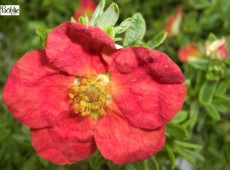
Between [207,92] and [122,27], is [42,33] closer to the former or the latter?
[122,27]

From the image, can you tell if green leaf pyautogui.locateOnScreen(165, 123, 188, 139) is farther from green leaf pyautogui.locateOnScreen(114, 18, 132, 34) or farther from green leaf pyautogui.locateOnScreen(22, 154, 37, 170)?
green leaf pyautogui.locateOnScreen(22, 154, 37, 170)

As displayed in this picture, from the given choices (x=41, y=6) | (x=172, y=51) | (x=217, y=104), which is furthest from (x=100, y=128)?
(x=41, y=6)

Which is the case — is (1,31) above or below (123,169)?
above

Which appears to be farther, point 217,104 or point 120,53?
point 217,104

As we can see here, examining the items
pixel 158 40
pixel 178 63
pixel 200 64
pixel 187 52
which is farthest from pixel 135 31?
pixel 178 63

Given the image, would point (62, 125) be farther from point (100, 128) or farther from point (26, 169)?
point (26, 169)

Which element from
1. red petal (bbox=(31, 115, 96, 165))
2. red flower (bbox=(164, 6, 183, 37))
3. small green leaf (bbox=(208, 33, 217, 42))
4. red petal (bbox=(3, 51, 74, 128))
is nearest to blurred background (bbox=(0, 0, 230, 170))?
red flower (bbox=(164, 6, 183, 37))
